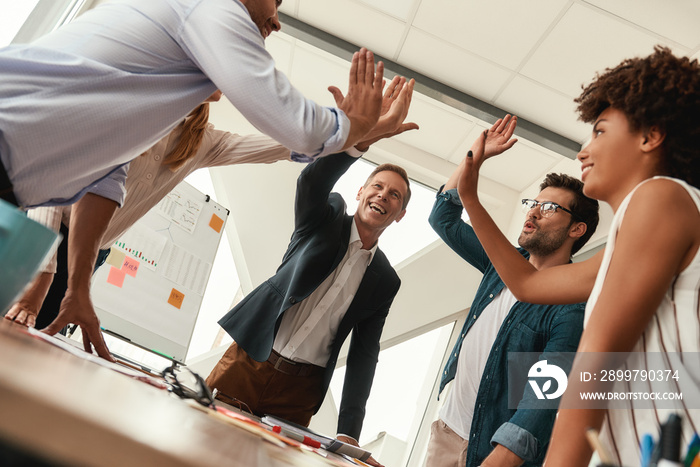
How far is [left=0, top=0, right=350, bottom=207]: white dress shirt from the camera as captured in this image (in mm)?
923

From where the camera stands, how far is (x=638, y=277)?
812 millimetres

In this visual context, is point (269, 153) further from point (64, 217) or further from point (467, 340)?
point (467, 340)

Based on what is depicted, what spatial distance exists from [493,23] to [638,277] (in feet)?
11.1

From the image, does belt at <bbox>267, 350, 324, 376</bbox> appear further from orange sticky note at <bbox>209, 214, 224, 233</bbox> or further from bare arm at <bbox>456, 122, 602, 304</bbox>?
orange sticky note at <bbox>209, 214, 224, 233</bbox>

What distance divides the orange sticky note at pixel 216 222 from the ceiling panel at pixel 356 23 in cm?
184

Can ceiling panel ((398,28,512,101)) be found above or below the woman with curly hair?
above

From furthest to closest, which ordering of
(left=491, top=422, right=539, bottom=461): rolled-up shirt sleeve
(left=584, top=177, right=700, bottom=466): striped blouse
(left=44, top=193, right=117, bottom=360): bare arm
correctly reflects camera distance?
(left=491, top=422, right=539, bottom=461): rolled-up shirt sleeve, (left=44, top=193, right=117, bottom=360): bare arm, (left=584, top=177, right=700, bottom=466): striped blouse

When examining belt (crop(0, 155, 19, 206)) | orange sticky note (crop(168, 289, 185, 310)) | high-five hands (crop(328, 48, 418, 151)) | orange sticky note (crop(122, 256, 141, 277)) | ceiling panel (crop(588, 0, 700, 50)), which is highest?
ceiling panel (crop(588, 0, 700, 50))

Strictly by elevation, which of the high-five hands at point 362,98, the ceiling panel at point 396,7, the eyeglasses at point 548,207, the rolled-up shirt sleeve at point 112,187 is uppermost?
the ceiling panel at point 396,7

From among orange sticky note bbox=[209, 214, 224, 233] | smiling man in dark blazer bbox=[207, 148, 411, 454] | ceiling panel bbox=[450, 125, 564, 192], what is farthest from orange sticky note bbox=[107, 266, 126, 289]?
ceiling panel bbox=[450, 125, 564, 192]

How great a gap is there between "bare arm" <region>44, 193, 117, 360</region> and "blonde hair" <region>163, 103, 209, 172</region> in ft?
1.60

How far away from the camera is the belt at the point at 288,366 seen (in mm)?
2096

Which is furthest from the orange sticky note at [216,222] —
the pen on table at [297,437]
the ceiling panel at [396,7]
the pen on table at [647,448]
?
the pen on table at [647,448]

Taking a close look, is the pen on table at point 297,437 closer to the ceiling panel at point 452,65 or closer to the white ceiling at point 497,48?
the white ceiling at point 497,48
